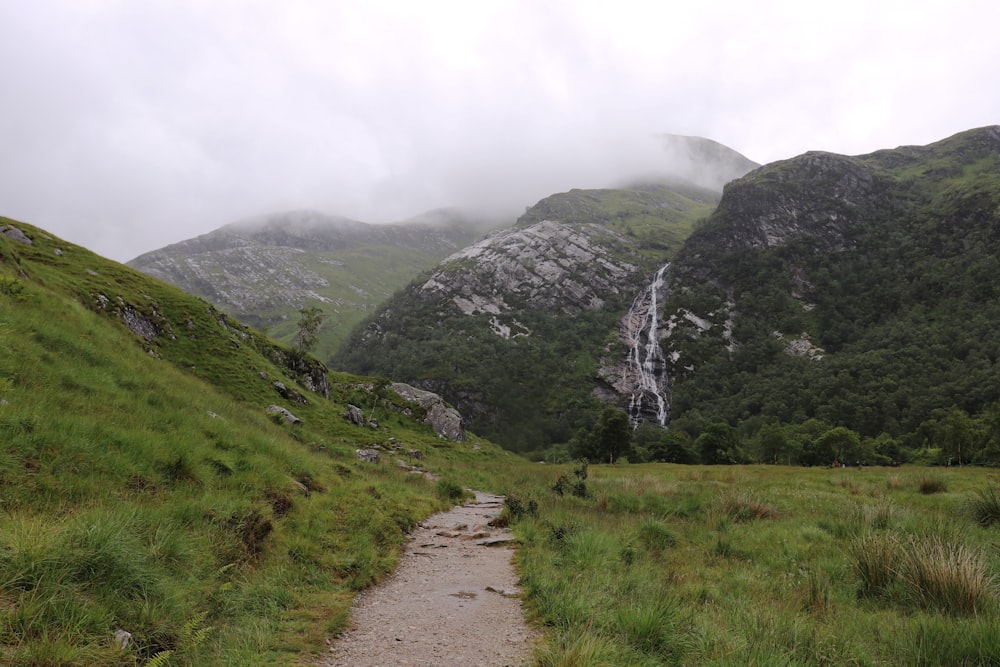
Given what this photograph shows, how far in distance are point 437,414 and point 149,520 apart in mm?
69103

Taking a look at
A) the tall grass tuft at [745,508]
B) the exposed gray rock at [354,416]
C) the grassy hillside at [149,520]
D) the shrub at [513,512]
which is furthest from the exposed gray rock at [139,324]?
the tall grass tuft at [745,508]

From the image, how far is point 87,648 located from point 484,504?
1968 centimetres

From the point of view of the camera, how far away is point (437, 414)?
75188 mm

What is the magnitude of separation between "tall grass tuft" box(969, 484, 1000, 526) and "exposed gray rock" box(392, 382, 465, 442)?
208 feet

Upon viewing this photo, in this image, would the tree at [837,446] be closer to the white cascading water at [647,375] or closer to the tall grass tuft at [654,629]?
the white cascading water at [647,375]

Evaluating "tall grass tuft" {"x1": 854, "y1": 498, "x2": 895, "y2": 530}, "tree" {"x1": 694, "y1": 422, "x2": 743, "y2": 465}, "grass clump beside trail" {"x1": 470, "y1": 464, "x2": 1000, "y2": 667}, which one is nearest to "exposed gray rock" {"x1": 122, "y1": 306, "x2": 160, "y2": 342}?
"grass clump beside trail" {"x1": 470, "y1": 464, "x2": 1000, "y2": 667}

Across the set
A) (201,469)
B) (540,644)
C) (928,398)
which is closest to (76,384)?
(201,469)

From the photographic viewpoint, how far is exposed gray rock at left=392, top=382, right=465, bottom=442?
240ft

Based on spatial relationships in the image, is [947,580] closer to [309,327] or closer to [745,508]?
[745,508]

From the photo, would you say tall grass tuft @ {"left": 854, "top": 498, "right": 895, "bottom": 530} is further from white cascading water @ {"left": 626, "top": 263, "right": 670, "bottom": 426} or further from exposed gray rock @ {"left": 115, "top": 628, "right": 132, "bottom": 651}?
white cascading water @ {"left": 626, "top": 263, "right": 670, "bottom": 426}

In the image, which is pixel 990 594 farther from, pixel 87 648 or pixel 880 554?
pixel 87 648

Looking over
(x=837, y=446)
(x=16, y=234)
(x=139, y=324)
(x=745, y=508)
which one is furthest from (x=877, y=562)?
(x=837, y=446)

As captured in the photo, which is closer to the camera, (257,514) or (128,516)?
(128,516)

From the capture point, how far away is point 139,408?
38.1 ft
